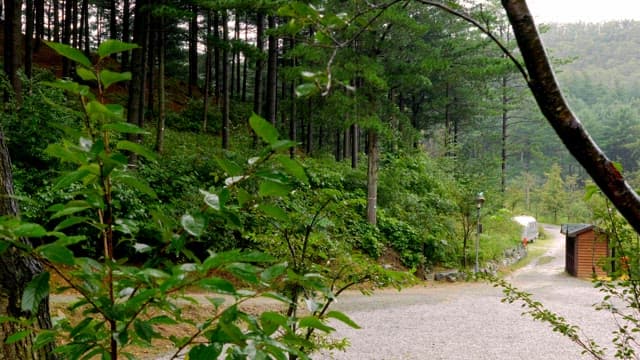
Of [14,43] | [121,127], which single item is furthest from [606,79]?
[121,127]

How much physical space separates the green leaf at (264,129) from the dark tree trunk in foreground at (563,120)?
1.24 feet

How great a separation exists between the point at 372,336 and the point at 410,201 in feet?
21.9

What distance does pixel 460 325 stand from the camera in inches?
304

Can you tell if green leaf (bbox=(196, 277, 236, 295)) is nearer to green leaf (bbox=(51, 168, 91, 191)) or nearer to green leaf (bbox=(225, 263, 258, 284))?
green leaf (bbox=(225, 263, 258, 284))

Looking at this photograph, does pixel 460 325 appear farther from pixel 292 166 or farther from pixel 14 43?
pixel 14 43

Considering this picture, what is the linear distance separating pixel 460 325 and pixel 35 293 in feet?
26.0

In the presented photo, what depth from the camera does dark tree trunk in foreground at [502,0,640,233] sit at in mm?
662

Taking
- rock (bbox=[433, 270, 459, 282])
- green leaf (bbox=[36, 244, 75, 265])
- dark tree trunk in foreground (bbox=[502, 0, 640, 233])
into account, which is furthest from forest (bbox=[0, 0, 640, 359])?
rock (bbox=[433, 270, 459, 282])

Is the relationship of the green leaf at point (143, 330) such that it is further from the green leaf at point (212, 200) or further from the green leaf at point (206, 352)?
the green leaf at point (212, 200)

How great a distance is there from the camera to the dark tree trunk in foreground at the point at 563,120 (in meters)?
0.66

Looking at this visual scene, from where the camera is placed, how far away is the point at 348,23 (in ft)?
2.42

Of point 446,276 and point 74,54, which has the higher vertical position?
point 74,54

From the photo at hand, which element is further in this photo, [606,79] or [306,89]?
[606,79]

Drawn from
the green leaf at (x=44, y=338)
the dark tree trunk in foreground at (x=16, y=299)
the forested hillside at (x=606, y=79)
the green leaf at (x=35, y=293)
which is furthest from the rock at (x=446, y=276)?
the forested hillside at (x=606, y=79)
